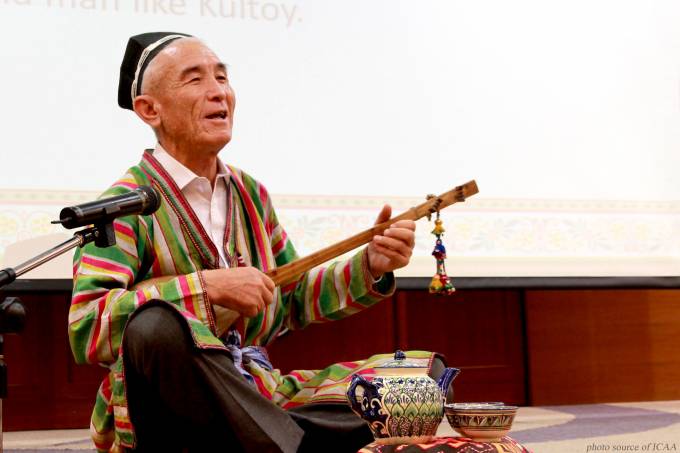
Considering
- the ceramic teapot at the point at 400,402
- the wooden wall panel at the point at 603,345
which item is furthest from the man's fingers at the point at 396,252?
the wooden wall panel at the point at 603,345

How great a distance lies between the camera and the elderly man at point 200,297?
1.50 meters

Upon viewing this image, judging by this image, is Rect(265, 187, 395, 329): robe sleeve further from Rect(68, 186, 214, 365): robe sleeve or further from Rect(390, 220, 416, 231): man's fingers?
Rect(68, 186, 214, 365): robe sleeve

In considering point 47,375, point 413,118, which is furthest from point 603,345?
point 47,375

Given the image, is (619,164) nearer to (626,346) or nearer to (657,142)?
(657,142)

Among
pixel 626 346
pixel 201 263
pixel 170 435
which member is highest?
pixel 201 263

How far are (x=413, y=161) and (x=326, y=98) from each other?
36 centimetres

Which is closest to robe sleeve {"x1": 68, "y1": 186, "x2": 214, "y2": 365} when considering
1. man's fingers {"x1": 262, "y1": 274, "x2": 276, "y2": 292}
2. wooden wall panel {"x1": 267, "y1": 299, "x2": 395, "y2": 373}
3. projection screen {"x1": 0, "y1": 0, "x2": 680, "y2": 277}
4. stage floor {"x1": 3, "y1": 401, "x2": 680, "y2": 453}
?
man's fingers {"x1": 262, "y1": 274, "x2": 276, "y2": 292}

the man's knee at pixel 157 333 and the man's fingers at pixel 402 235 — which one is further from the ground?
the man's fingers at pixel 402 235

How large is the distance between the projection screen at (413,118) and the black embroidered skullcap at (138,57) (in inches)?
35.5

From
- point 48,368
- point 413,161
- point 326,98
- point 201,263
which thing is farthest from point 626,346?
point 201,263

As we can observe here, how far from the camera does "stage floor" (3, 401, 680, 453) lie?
7.78 feet

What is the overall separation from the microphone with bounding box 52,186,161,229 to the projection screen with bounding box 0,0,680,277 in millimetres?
1439

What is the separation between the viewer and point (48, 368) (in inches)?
130

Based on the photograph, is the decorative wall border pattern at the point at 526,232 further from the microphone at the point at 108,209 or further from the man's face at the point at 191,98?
the microphone at the point at 108,209
